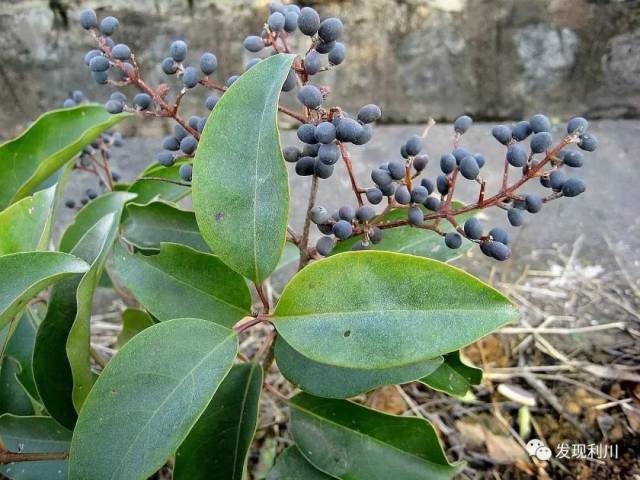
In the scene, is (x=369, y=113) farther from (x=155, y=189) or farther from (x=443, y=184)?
(x=155, y=189)

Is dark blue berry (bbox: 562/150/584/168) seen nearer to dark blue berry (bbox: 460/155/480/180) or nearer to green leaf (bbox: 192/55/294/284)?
dark blue berry (bbox: 460/155/480/180)

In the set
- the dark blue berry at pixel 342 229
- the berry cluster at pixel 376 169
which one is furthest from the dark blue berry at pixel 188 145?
the dark blue berry at pixel 342 229

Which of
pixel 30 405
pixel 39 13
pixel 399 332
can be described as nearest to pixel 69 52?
pixel 39 13

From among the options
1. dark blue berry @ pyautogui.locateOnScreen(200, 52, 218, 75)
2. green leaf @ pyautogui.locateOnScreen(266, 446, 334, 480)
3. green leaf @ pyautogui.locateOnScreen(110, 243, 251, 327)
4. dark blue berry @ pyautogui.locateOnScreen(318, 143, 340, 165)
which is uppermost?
dark blue berry @ pyautogui.locateOnScreen(200, 52, 218, 75)

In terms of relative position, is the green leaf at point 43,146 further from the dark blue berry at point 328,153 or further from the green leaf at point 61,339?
the dark blue berry at point 328,153

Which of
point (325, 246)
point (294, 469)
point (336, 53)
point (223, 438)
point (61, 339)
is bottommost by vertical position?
point (294, 469)

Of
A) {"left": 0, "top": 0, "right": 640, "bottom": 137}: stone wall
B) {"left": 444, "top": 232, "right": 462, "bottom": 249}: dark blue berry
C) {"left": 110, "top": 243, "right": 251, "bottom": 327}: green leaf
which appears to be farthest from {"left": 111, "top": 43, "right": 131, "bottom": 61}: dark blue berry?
{"left": 0, "top": 0, "right": 640, "bottom": 137}: stone wall

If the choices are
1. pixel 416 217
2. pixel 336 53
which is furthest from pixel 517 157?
pixel 336 53
